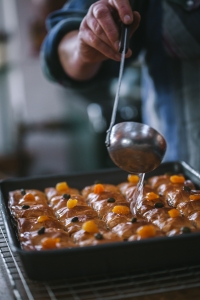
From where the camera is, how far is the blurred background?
5195 millimetres

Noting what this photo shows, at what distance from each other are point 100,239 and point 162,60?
1.36 m

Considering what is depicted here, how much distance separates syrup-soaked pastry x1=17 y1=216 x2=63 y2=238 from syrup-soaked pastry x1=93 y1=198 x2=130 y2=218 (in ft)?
0.61

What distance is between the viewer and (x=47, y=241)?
51.8 inches

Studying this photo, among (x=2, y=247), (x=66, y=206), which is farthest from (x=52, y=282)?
(x=66, y=206)

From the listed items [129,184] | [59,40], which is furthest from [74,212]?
[59,40]

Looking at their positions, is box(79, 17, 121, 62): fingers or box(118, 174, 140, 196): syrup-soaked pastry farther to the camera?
box(118, 174, 140, 196): syrup-soaked pastry

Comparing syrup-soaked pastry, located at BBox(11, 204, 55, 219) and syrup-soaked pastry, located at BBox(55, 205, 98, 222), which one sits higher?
syrup-soaked pastry, located at BBox(11, 204, 55, 219)

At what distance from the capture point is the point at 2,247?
1.47 meters

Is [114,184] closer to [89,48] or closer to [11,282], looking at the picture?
[89,48]

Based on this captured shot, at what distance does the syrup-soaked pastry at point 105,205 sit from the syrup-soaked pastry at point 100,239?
0.91ft

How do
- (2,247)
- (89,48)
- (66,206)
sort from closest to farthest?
(2,247) < (66,206) < (89,48)

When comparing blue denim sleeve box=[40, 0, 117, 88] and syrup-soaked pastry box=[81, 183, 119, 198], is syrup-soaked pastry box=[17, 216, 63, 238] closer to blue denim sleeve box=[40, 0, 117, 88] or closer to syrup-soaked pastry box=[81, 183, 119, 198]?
syrup-soaked pastry box=[81, 183, 119, 198]

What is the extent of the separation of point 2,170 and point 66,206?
3542 mm

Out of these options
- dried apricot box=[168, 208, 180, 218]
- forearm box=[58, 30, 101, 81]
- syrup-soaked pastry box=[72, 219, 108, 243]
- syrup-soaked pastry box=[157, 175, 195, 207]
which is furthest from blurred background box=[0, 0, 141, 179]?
syrup-soaked pastry box=[72, 219, 108, 243]
